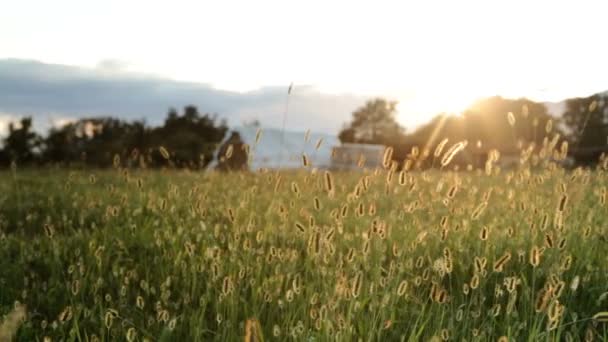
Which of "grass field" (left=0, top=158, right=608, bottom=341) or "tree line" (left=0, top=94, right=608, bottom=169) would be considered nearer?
"grass field" (left=0, top=158, right=608, bottom=341)

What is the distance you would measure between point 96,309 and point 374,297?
70.1 inches

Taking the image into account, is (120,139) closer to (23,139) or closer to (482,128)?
(23,139)

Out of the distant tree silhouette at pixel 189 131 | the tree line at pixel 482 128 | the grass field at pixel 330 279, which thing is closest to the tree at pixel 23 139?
the distant tree silhouette at pixel 189 131

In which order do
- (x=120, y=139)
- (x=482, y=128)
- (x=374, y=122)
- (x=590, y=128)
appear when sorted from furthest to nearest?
(x=374, y=122) → (x=482, y=128) → (x=120, y=139) → (x=590, y=128)

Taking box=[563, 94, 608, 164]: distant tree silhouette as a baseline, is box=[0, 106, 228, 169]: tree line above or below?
below

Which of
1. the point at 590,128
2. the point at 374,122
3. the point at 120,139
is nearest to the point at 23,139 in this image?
the point at 120,139

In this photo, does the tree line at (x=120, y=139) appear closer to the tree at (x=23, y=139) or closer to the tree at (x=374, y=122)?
the tree at (x=23, y=139)

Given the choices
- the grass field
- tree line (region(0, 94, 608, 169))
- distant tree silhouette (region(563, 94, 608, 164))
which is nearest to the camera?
the grass field

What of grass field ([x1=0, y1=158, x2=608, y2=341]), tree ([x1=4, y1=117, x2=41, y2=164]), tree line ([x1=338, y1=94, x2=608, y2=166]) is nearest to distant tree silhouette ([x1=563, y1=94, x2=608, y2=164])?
tree line ([x1=338, y1=94, x2=608, y2=166])

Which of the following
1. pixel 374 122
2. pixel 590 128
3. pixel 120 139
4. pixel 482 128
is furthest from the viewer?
pixel 374 122

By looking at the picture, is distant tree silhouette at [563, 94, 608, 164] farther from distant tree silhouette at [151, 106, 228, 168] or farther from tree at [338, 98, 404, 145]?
tree at [338, 98, 404, 145]

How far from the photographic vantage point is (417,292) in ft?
13.0

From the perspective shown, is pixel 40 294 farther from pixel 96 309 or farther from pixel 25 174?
pixel 25 174

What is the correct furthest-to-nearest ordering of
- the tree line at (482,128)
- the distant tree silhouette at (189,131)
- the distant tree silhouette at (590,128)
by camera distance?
the distant tree silhouette at (189,131) < the tree line at (482,128) < the distant tree silhouette at (590,128)
